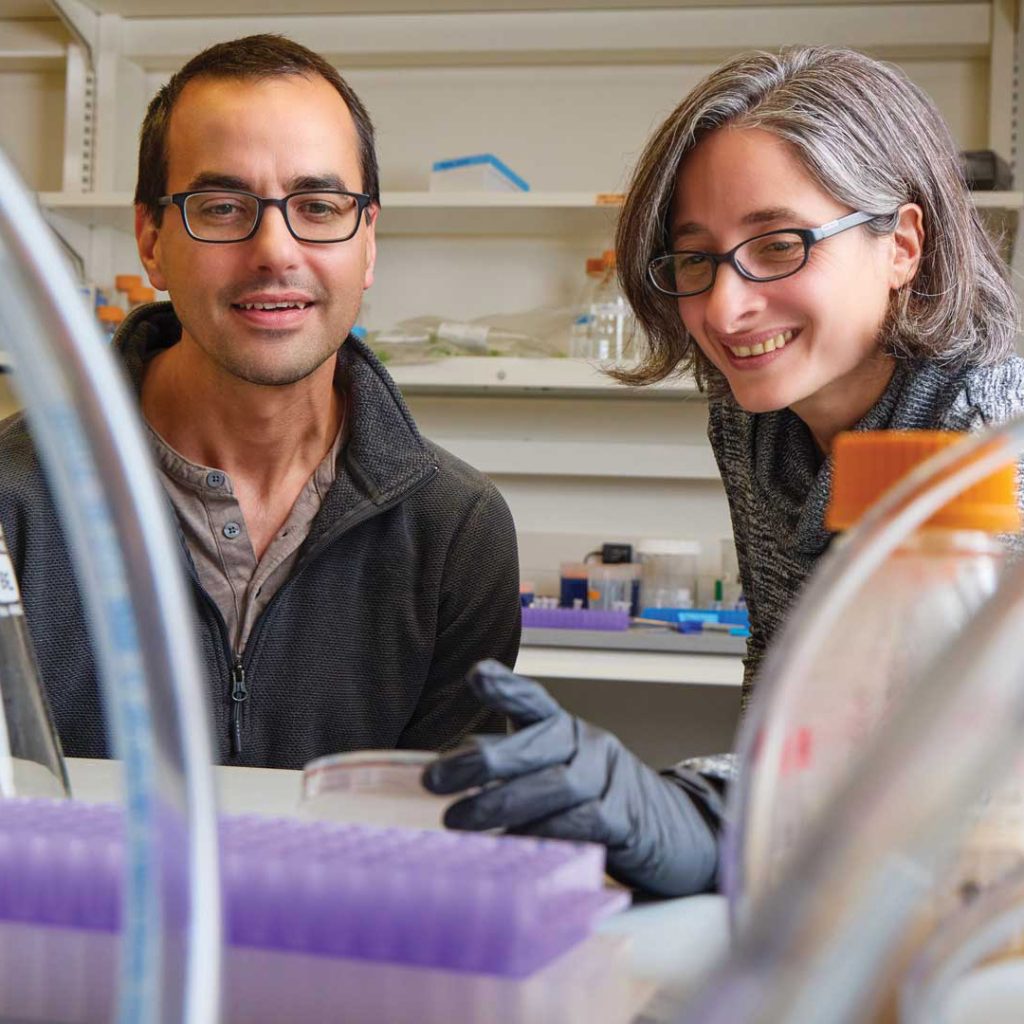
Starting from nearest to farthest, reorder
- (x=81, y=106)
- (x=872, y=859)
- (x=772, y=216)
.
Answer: (x=872, y=859)
(x=772, y=216)
(x=81, y=106)

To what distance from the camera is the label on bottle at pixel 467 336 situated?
8.91 feet

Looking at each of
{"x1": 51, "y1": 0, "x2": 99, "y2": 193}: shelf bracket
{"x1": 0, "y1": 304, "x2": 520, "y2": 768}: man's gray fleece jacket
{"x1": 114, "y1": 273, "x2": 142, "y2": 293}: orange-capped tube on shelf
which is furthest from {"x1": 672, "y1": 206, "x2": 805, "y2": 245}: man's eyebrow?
{"x1": 51, "y1": 0, "x2": 99, "y2": 193}: shelf bracket

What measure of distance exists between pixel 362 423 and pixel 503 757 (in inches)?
37.4

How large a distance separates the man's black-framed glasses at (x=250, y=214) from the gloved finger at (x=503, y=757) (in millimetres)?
971

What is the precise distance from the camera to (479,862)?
0.41m

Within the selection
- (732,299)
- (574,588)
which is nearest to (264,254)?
(732,299)

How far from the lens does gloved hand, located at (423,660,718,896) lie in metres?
0.51

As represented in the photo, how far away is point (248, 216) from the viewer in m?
1.41

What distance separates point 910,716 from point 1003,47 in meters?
2.94

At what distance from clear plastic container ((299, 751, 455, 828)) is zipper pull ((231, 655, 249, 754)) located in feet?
2.50

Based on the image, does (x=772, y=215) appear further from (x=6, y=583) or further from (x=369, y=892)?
(x=369, y=892)

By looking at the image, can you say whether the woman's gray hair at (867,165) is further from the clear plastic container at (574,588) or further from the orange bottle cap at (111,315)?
the orange bottle cap at (111,315)

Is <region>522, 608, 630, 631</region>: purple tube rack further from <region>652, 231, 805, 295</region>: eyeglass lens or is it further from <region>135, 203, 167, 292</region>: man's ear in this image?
<region>652, 231, 805, 295</region>: eyeglass lens

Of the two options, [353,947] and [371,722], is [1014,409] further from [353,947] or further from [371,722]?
[353,947]
